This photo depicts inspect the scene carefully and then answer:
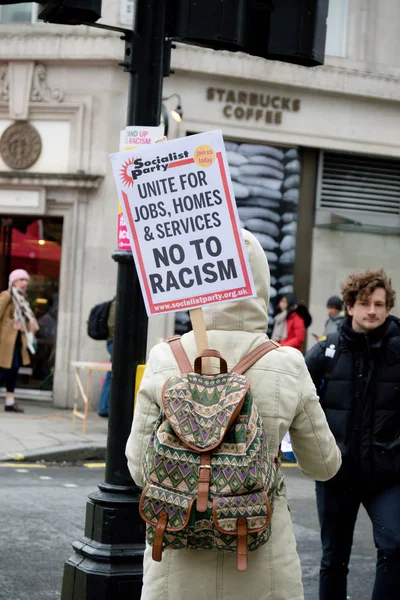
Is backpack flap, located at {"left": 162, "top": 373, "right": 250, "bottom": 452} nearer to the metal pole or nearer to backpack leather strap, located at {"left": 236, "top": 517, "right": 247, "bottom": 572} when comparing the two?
backpack leather strap, located at {"left": 236, "top": 517, "right": 247, "bottom": 572}

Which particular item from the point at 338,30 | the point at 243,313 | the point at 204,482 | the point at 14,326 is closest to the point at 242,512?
the point at 204,482

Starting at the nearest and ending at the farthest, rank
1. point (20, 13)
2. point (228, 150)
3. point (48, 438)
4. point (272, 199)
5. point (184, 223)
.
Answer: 1. point (184, 223)
2. point (48, 438)
3. point (20, 13)
4. point (228, 150)
5. point (272, 199)

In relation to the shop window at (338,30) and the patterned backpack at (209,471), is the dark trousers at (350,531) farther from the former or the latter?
the shop window at (338,30)

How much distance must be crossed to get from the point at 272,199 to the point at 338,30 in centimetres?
309

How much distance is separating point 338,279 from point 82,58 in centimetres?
550

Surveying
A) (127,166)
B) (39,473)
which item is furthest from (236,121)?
(127,166)

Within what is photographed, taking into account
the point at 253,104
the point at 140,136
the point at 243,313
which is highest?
the point at 253,104

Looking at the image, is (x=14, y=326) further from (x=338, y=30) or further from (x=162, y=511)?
(x=162, y=511)

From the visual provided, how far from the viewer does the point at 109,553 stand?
4.98 meters

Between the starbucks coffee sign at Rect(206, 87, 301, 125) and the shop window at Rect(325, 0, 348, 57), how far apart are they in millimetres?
1143

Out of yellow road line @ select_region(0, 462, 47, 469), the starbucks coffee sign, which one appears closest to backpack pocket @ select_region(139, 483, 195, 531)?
yellow road line @ select_region(0, 462, 47, 469)

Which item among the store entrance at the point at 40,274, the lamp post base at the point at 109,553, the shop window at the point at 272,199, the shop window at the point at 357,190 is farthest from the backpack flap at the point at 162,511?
the shop window at the point at 357,190

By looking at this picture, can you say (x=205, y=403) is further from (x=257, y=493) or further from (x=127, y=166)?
(x=127, y=166)

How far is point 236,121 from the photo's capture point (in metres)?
16.5
